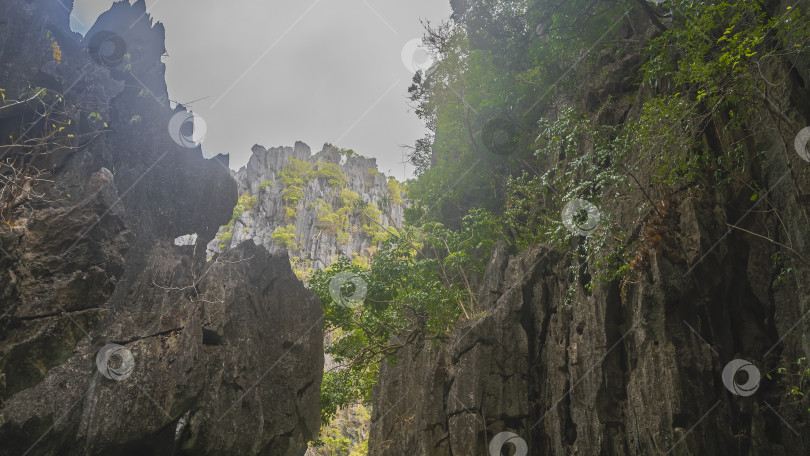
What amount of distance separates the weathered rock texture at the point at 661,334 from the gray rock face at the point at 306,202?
35.6 metres

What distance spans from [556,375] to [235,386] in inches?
206

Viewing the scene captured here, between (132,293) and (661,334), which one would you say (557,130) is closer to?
(661,334)

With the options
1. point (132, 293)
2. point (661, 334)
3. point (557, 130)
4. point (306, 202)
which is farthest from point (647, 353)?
point (306, 202)

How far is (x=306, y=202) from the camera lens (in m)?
49.9

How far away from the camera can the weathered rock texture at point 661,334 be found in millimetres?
5289

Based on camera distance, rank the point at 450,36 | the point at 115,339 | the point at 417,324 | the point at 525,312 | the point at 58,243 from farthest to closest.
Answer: the point at 450,36 < the point at 417,324 < the point at 525,312 < the point at 115,339 < the point at 58,243

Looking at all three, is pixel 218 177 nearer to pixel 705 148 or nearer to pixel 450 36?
pixel 705 148

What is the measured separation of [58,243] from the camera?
5.38 meters

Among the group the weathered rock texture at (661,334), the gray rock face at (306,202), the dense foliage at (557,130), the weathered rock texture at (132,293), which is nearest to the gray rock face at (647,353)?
the weathered rock texture at (661,334)

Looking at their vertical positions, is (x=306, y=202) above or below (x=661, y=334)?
above

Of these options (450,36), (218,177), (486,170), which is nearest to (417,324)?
(486,170)

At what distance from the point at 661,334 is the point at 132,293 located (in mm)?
7333

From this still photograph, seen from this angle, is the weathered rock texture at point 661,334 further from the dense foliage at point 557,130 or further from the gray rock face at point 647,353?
the dense foliage at point 557,130

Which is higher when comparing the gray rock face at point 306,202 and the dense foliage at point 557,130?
the gray rock face at point 306,202
